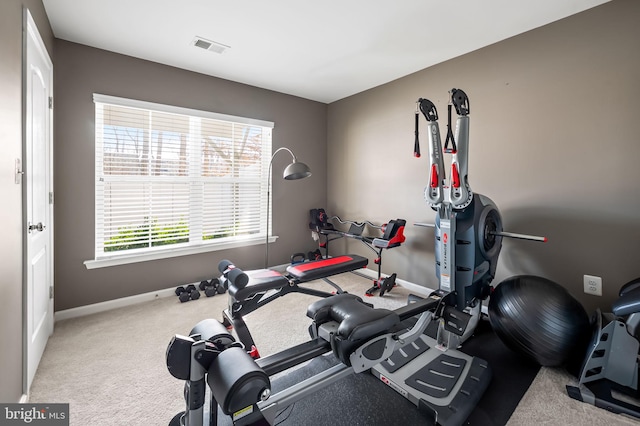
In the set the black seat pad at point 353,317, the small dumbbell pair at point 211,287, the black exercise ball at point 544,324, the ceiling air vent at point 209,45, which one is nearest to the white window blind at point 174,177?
the small dumbbell pair at point 211,287

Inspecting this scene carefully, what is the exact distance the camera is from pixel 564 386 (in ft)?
5.85

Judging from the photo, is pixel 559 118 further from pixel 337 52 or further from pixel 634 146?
pixel 337 52

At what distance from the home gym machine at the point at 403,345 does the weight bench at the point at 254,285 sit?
32mm

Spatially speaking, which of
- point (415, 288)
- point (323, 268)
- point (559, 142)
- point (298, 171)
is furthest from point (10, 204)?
point (559, 142)

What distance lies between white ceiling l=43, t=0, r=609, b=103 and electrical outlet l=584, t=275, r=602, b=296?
2.00 m

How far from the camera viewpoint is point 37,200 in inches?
79.6

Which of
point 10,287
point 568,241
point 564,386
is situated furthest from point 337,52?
point 564,386

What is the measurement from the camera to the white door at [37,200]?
1.71 metres

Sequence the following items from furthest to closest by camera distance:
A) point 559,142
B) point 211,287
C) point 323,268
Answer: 1. point 211,287
2. point 323,268
3. point 559,142

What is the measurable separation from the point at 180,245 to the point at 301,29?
8.28ft

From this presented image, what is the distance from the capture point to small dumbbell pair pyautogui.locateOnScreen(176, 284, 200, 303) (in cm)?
306

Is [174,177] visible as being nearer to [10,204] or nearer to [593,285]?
[10,204]

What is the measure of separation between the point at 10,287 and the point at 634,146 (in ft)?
12.5

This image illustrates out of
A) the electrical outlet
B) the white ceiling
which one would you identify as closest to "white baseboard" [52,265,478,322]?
the electrical outlet
